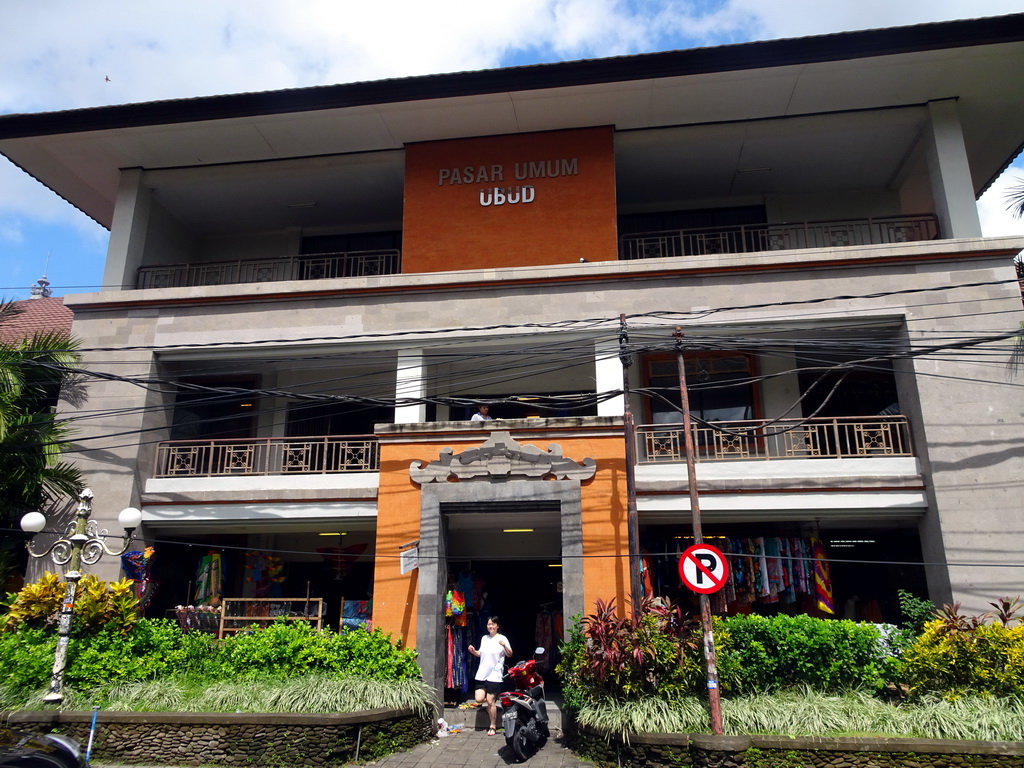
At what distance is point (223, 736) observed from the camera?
11.1m

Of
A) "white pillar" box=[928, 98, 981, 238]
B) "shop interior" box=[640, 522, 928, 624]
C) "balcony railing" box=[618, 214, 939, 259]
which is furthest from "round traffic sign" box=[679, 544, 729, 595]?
"white pillar" box=[928, 98, 981, 238]

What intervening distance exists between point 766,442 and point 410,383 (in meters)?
7.25

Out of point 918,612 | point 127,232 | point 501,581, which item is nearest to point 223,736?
point 501,581

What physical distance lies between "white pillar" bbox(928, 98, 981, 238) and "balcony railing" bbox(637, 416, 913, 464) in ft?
13.0

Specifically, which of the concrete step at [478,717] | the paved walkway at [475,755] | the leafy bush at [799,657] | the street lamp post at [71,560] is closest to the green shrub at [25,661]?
the street lamp post at [71,560]

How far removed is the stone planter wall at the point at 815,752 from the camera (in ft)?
31.4

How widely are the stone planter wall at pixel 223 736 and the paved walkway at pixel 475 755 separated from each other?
43 cm

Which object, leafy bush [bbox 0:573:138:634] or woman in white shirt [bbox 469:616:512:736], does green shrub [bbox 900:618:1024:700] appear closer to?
woman in white shirt [bbox 469:616:512:736]

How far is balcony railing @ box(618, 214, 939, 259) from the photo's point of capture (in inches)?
676

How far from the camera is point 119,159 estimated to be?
59.8 feet

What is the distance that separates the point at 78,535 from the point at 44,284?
21.4 meters

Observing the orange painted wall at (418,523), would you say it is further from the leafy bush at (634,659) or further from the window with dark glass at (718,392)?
the window with dark glass at (718,392)

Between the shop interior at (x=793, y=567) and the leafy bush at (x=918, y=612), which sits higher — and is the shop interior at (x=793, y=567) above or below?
above

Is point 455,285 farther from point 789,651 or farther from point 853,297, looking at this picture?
point 789,651
